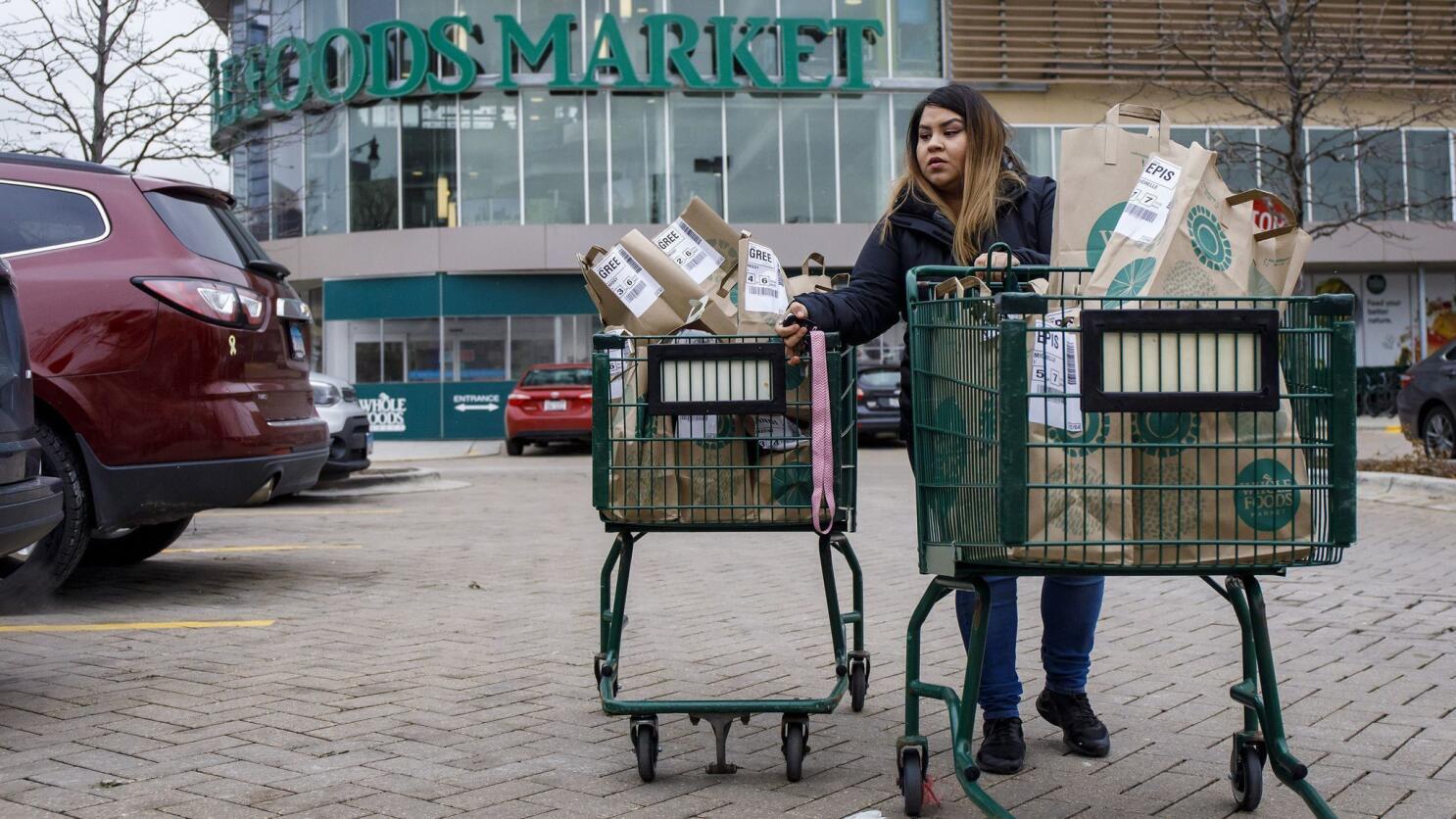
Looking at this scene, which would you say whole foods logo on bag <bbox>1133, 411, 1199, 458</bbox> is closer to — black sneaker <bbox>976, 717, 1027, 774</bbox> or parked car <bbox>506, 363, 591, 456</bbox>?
black sneaker <bbox>976, 717, 1027, 774</bbox>

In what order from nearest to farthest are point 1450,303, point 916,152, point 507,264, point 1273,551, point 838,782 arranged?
point 1273,551 → point 838,782 → point 916,152 → point 507,264 → point 1450,303

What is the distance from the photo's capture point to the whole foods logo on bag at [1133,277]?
3145 millimetres

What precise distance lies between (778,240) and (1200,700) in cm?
2541

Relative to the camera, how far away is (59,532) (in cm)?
623

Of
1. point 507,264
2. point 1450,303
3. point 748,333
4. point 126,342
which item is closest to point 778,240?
point 507,264

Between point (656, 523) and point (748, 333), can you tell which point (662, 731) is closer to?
point (656, 523)

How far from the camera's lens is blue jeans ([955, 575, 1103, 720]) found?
3.93 meters

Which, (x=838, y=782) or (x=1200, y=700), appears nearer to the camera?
(x=838, y=782)

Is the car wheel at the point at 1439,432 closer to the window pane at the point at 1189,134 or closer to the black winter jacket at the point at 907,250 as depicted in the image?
the black winter jacket at the point at 907,250

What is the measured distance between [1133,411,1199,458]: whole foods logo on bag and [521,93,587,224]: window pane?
2718 centimetres

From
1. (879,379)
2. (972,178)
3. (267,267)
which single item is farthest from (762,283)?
(879,379)

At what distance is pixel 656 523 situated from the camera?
387 cm

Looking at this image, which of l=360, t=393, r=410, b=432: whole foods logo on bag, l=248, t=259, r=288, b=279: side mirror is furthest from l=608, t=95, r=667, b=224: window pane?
l=248, t=259, r=288, b=279: side mirror

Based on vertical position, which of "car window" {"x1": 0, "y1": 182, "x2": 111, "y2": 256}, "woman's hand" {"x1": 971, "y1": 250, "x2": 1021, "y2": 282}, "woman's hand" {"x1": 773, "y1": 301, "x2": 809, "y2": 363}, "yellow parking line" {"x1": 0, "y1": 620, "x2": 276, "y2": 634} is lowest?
"yellow parking line" {"x1": 0, "y1": 620, "x2": 276, "y2": 634}
